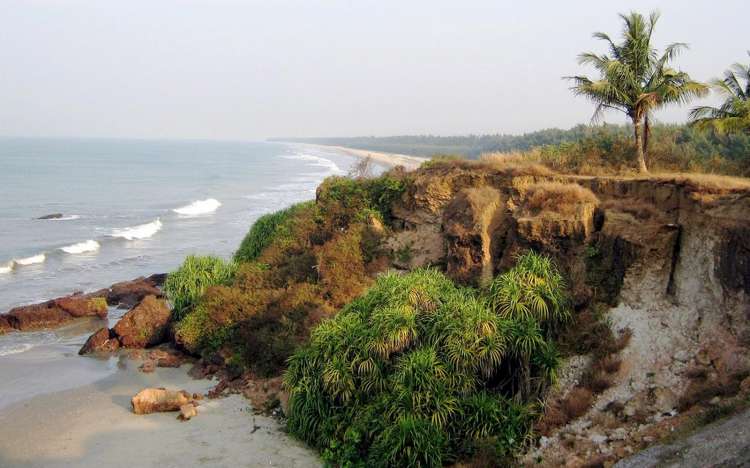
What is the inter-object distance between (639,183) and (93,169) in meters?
122

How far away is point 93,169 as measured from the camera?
12338 cm

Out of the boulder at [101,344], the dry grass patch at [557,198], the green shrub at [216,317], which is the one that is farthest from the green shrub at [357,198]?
the boulder at [101,344]

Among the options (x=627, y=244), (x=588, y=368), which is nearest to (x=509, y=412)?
(x=588, y=368)

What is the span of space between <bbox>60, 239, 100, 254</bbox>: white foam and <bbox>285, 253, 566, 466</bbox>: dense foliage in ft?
116

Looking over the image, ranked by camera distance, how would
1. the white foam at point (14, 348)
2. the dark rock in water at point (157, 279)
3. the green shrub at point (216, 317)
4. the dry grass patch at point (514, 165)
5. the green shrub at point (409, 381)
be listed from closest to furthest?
the green shrub at point (409, 381) → the dry grass patch at point (514, 165) → the green shrub at point (216, 317) → the white foam at point (14, 348) → the dark rock in water at point (157, 279)

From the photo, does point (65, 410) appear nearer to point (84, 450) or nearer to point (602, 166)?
point (84, 450)

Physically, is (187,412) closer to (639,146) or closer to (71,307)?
(71,307)

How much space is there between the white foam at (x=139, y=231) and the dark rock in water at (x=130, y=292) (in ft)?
59.3

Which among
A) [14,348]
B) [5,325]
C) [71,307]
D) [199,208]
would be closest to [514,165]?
→ [14,348]

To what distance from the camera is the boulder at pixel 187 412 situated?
61.5ft

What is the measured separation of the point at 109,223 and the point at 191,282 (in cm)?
3751

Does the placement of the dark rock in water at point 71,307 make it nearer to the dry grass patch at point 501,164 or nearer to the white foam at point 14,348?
the white foam at point 14,348

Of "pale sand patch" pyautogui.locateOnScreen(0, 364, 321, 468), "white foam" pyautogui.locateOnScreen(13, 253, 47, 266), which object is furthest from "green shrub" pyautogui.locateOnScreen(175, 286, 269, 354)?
"white foam" pyautogui.locateOnScreen(13, 253, 47, 266)

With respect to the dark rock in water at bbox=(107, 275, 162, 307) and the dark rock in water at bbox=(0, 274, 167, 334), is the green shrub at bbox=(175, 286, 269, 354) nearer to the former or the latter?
the dark rock in water at bbox=(0, 274, 167, 334)
